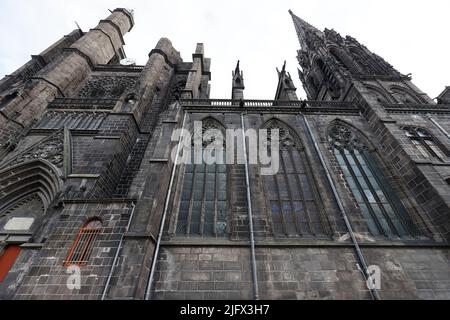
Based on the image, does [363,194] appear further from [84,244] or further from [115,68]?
[115,68]

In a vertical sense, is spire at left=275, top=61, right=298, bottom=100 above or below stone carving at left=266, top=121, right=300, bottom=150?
above

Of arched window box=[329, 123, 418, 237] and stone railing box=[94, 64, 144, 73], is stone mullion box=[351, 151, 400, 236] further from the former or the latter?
stone railing box=[94, 64, 144, 73]

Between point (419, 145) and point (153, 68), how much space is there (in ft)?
55.8

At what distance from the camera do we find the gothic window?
7906 mm

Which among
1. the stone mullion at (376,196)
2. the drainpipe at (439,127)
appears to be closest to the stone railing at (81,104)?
the stone mullion at (376,196)

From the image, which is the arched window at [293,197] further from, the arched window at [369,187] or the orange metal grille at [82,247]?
the orange metal grille at [82,247]

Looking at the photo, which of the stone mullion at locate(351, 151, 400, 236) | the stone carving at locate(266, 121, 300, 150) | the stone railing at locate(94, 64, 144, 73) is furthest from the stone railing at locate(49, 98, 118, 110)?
the stone mullion at locate(351, 151, 400, 236)

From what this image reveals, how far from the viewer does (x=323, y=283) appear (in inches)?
249

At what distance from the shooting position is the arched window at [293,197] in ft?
26.2

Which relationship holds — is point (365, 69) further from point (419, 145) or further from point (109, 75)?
point (109, 75)

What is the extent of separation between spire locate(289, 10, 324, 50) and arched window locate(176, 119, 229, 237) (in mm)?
22114

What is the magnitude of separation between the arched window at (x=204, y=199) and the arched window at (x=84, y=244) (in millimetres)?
2472

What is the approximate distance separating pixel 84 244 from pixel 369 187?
10.3 m

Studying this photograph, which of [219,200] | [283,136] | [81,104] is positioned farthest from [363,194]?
[81,104]
